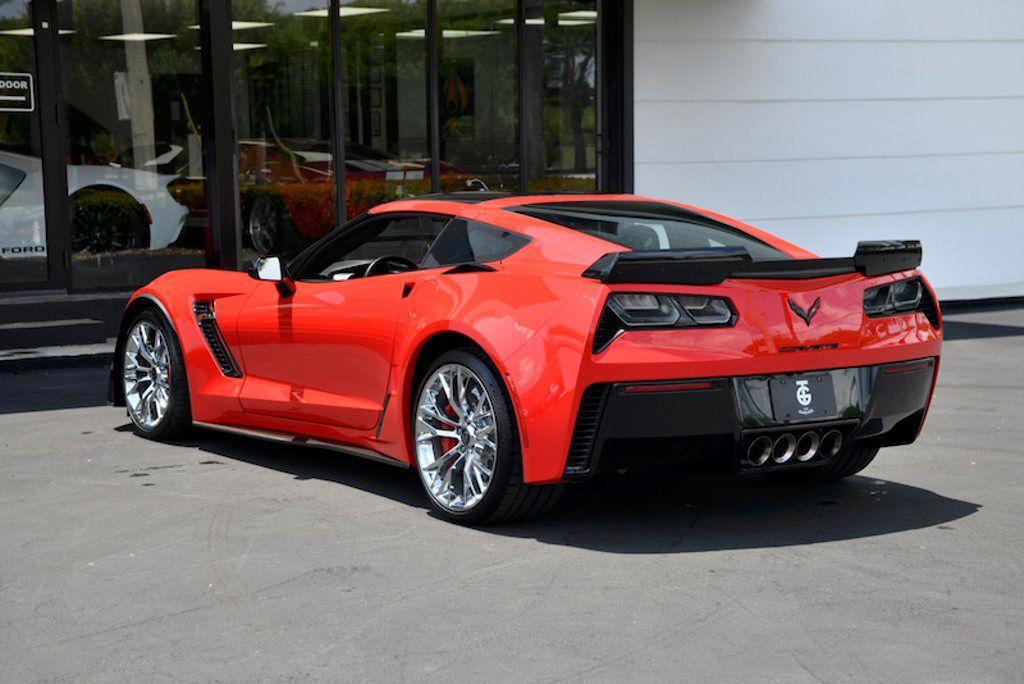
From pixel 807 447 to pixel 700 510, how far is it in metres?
0.62

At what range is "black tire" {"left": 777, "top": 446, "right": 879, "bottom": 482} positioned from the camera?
6.71m

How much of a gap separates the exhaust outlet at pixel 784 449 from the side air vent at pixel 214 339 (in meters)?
2.97

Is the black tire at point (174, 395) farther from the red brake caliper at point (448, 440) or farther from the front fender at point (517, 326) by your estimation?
the red brake caliper at point (448, 440)

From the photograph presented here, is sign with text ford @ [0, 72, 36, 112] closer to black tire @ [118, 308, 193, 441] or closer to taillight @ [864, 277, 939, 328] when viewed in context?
black tire @ [118, 308, 193, 441]

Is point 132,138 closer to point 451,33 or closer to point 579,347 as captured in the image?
point 451,33

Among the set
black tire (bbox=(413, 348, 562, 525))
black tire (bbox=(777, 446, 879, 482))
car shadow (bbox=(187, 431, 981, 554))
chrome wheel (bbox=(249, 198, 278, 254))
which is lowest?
car shadow (bbox=(187, 431, 981, 554))

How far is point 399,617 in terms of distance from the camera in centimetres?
478

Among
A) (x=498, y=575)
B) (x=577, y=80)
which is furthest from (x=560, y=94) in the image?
(x=498, y=575)

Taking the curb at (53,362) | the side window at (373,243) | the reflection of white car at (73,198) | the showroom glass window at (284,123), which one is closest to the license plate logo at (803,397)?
the side window at (373,243)

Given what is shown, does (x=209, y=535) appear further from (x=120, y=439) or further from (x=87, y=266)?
(x=87, y=266)

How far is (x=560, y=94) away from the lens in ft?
50.8

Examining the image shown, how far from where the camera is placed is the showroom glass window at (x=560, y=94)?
1530 centimetres

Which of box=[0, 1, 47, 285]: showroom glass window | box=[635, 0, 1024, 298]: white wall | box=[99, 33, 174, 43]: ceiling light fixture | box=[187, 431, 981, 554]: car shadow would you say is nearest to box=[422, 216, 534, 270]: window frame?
box=[187, 431, 981, 554]: car shadow

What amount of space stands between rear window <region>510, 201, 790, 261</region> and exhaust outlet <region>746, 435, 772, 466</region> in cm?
82
